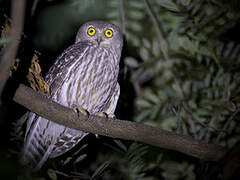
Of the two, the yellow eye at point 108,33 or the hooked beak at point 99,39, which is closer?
the hooked beak at point 99,39

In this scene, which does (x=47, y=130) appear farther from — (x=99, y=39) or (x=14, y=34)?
(x=14, y=34)

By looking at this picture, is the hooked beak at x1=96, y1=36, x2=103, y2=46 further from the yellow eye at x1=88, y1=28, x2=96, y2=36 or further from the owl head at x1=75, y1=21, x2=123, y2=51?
the yellow eye at x1=88, y1=28, x2=96, y2=36

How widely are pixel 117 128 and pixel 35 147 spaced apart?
136 cm

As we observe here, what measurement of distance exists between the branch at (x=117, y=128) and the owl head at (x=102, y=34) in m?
1.32

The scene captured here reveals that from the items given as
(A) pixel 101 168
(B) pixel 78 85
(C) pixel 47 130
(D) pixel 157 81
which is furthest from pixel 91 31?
(A) pixel 101 168

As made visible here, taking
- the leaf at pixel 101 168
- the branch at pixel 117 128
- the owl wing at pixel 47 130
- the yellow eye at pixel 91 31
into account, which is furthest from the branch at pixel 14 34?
the yellow eye at pixel 91 31

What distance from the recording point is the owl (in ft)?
9.76

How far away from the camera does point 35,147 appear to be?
3.26m

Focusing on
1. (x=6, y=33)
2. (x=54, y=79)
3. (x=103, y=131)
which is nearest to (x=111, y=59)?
(x=54, y=79)

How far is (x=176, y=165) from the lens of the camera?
322cm

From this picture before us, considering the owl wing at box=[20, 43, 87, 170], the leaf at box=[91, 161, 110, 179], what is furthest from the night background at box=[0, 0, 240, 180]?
the owl wing at box=[20, 43, 87, 170]

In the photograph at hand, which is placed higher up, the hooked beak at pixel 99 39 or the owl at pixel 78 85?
the hooked beak at pixel 99 39

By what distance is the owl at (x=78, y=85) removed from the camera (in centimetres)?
297

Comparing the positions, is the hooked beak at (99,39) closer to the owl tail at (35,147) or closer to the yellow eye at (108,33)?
the yellow eye at (108,33)
